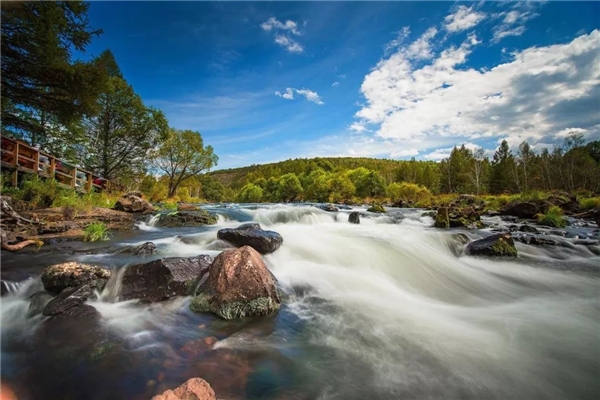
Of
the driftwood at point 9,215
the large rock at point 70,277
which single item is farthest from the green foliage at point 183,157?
the large rock at point 70,277

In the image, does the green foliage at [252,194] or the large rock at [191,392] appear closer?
the large rock at [191,392]

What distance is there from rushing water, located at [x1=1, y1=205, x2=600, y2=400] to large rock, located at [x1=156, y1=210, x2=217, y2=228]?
4.98 meters

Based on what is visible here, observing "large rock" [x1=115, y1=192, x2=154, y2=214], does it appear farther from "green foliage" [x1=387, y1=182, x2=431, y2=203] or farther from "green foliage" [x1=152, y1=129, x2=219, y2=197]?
"green foliage" [x1=387, y1=182, x2=431, y2=203]

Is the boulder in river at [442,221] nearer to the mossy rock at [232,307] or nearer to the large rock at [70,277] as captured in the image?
the mossy rock at [232,307]

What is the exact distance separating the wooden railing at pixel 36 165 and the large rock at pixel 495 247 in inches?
712

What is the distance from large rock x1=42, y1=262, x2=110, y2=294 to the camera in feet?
14.8

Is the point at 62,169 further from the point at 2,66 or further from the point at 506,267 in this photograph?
the point at 506,267

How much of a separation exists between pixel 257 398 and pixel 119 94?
2907 cm

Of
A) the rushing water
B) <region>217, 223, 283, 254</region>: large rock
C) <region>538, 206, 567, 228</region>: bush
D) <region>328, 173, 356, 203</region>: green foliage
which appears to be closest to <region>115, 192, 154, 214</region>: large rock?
the rushing water

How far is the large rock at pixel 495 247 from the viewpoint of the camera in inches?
343

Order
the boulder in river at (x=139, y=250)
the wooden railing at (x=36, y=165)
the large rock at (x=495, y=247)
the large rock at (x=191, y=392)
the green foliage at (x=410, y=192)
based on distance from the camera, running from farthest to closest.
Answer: the green foliage at (x=410, y=192) < the wooden railing at (x=36, y=165) < the large rock at (x=495, y=247) < the boulder in river at (x=139, y=250) < the large rock at (x=191, y=392)

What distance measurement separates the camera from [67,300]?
418 cm

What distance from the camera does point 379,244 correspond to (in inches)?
367

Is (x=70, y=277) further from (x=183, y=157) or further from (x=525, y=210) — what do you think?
(x=183, y=157)
